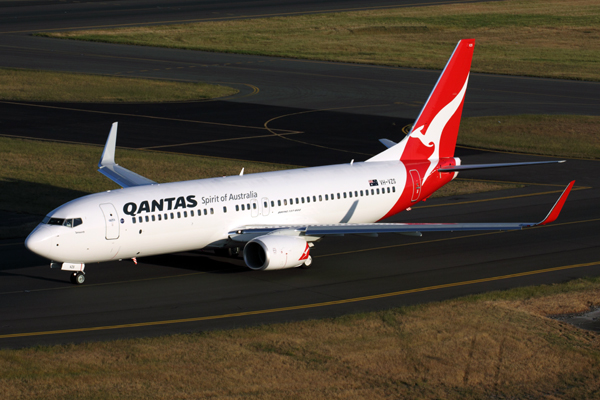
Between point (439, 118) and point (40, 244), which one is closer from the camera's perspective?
point (40, 244)

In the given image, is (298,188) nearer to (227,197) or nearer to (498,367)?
(227,197)

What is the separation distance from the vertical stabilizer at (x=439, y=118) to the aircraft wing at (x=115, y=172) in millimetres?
12202

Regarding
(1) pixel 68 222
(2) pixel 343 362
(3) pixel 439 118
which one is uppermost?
(3) pixel 439 118

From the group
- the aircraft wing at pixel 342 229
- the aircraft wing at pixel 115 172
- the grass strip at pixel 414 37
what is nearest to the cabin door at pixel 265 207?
the aircraft wing at pixel 342 229

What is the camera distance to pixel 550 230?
46062mm

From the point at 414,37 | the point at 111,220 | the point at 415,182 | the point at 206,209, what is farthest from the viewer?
the point at 414,37

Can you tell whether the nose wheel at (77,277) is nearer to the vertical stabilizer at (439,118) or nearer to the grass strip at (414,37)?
the vertical stabilizer at (439,118)

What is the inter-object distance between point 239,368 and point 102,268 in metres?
14.3

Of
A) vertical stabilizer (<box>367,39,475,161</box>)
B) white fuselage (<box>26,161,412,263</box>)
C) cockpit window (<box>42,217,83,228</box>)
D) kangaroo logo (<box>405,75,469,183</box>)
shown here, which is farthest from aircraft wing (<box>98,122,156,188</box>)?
kangaroo logo (<box>405,75,469,183</box>)

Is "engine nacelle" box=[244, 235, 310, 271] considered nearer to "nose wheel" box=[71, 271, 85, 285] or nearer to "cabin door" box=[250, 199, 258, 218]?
"cabin door" box=[250, 199, 258, 218]

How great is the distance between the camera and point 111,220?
3547 cm

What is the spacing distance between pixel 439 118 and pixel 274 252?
46.4ft

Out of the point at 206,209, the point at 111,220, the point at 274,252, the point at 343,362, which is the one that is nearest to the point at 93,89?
the point at 206,209

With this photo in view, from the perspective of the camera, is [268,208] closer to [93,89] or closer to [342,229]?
[342,229]
